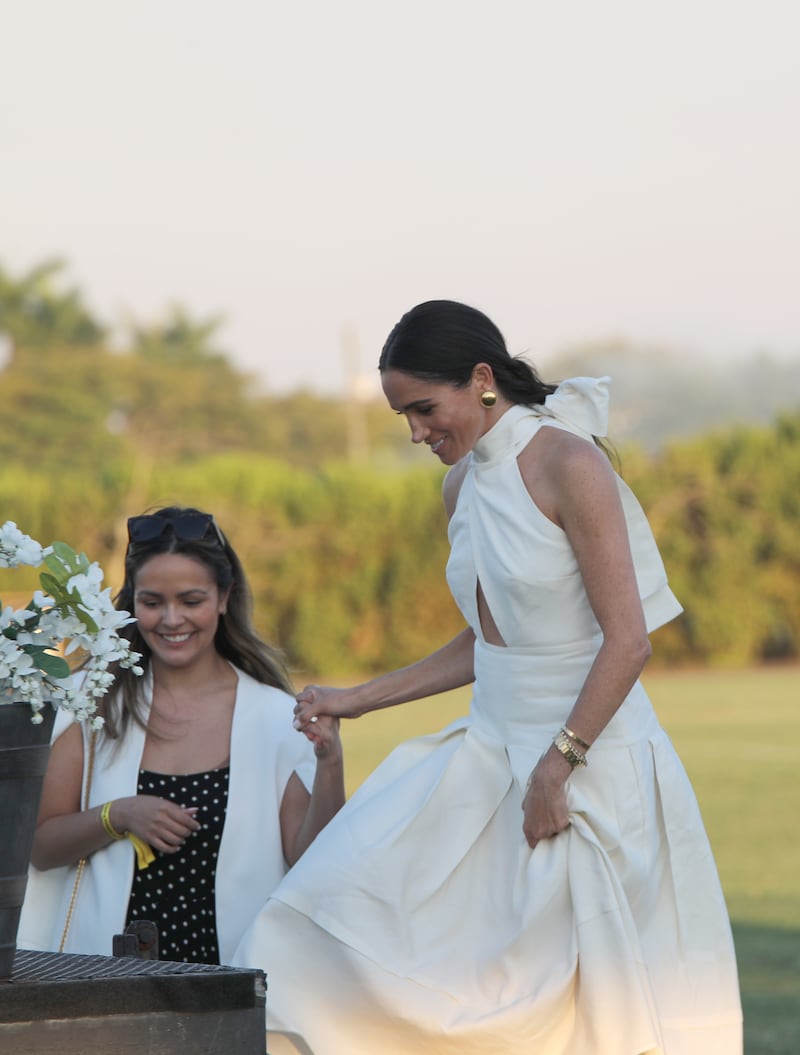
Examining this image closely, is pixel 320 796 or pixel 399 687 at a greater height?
pixel 399 687

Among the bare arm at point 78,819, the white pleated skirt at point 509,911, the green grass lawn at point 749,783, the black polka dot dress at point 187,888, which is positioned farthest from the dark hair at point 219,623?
the green grass lawn at point 749,783

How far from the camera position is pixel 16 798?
2158mm

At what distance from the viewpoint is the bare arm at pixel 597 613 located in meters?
3.25

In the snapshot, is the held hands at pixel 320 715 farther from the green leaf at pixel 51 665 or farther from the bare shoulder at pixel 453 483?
the green leaf at pixel 51 665

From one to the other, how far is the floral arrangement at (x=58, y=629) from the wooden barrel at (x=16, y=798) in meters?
0.03

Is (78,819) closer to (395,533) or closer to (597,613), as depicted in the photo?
(597,613)

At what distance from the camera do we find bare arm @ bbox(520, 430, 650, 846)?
3.25 m

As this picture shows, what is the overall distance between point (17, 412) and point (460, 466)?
161 ft

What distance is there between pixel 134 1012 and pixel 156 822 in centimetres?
161

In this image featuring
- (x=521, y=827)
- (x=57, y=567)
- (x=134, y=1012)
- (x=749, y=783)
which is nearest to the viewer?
(x=134, y=1012)

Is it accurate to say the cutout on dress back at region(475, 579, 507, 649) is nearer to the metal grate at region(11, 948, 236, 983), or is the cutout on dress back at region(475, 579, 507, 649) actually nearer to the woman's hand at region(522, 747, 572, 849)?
the woman's hand at region(522, 747, 572, 849)

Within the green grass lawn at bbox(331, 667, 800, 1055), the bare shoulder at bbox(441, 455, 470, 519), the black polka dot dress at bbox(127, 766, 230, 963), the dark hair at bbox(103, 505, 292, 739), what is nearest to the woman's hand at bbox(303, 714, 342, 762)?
the black polka dot dress at bbox(127, 766, 230, 963)

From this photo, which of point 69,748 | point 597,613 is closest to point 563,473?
point 597,613

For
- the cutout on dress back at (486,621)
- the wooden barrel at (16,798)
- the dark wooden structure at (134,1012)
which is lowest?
the dark wooden structure at (134,1012)
